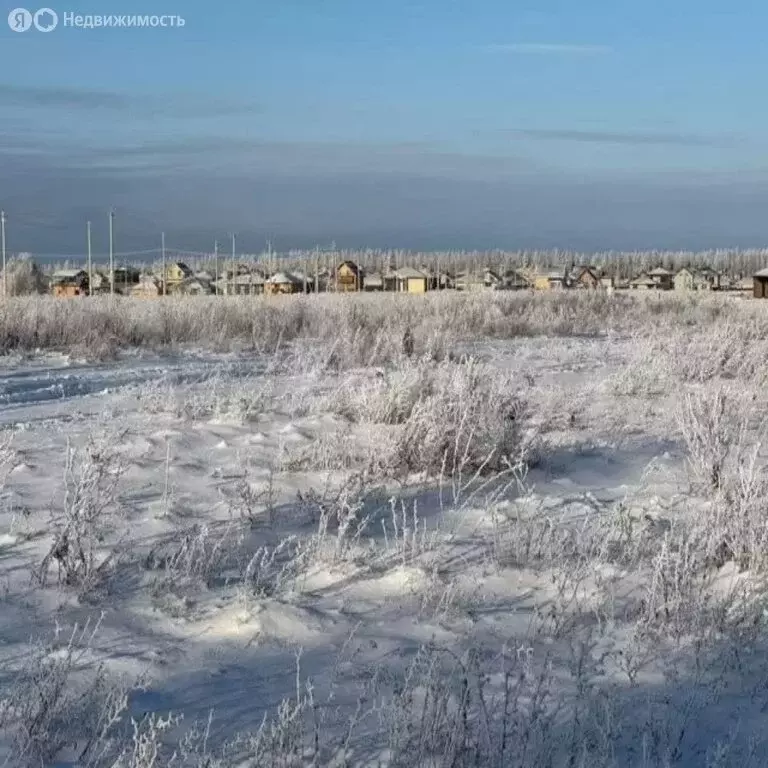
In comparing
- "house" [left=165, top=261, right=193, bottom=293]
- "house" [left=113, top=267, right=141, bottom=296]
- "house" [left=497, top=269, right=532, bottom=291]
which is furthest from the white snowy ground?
"house" [left=497, top=269, right=532, bottom=291]

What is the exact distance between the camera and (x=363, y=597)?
13.3 ft

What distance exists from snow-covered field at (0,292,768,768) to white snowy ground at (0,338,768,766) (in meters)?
0.01

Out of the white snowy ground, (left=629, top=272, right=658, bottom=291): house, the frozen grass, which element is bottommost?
the white snowy ground

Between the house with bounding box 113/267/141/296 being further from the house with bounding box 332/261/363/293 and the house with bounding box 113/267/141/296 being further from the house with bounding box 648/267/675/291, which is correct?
the house with bounding box 648/267/675/291

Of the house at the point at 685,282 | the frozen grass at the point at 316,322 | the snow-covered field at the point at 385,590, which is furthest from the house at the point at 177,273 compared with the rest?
the snow-covered field at the point at 385,590

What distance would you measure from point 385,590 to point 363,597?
116 millimetres

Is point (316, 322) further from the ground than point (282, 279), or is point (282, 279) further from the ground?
point (282, 279)

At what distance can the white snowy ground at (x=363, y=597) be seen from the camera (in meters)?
3.07

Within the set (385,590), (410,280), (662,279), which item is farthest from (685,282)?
(385,590)

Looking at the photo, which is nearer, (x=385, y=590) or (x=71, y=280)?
(x=385, y=590)

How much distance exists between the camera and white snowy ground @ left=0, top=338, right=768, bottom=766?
3.07 metres

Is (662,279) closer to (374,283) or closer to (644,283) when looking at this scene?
(644,283)

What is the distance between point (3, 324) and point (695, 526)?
498 inches

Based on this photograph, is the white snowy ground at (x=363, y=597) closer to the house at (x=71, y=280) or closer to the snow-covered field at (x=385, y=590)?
the snow-covered field at (x=385, y=590)
